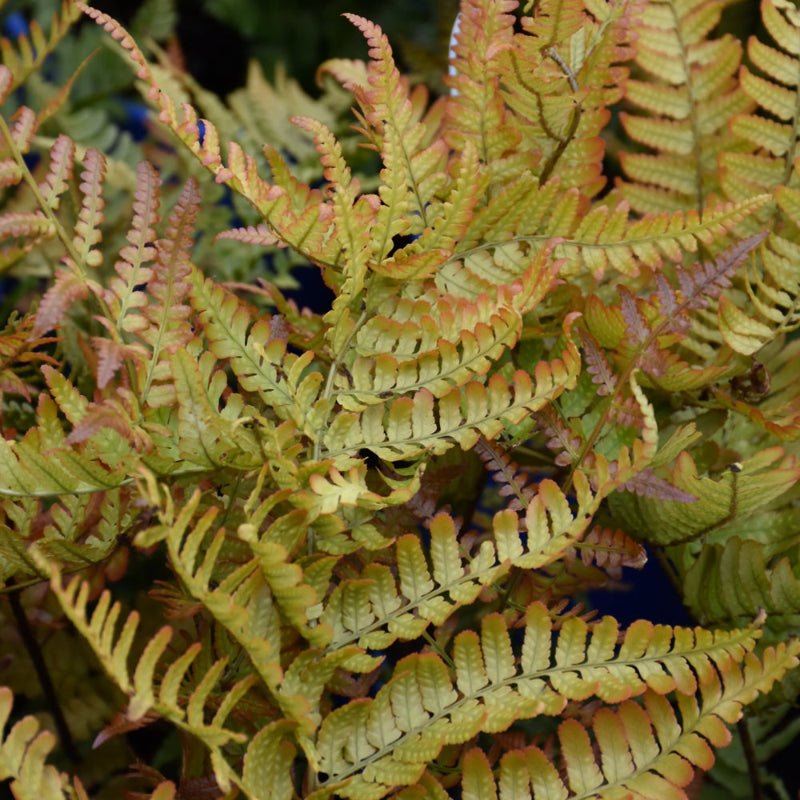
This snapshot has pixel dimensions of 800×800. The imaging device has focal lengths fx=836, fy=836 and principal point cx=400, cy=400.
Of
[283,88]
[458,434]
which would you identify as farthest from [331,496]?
[283,88]

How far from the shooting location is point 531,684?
37 cm

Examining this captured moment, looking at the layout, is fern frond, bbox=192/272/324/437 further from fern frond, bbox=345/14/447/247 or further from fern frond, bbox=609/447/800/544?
fern frond, bbox=609/447/800/544

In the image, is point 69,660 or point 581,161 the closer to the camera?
point 581,161

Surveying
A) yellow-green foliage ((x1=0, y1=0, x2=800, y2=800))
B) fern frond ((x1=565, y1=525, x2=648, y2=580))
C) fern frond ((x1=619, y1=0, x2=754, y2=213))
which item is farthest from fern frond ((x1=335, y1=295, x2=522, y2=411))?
fern frond ((x1=619, y1=0, x2=754, y2=213))

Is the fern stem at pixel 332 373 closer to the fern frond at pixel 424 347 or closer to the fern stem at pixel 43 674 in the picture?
the fern frond at pixel 424 347

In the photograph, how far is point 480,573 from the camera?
0.37 m

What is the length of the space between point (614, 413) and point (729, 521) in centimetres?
9

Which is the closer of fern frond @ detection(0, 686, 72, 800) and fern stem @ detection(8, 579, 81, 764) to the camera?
fern frond @ detection(0, 686, 72, 800)

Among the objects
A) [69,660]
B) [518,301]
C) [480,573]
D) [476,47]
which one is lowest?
[69,660]

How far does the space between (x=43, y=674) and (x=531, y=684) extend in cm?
32

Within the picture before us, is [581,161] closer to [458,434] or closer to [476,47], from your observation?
[476,47]

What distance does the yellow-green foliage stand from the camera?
0.35 m

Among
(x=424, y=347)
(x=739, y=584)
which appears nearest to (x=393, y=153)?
(x=424, y=347)

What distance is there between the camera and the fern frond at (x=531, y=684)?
1.18ft
